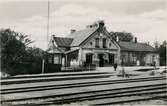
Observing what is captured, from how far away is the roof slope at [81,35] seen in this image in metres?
42.4

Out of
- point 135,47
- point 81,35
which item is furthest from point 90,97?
point 135,47

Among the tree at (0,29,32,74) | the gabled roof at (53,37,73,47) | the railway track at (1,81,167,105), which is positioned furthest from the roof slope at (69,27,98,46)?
the railway track at (1,81,167,105)

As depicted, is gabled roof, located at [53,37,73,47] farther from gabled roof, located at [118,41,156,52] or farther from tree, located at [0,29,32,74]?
tree, located at [0,29,32,74]

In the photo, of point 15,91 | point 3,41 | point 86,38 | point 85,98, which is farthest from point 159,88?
point 86,38

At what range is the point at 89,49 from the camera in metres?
42.3

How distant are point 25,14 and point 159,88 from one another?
9.56 meters

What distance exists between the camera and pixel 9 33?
29078 mm

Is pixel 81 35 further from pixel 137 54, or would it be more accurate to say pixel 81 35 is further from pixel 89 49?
pixel 137 54

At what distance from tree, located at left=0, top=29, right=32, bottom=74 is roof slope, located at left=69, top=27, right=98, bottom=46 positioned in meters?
13.1

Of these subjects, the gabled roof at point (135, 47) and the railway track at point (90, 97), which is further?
the gabled roof at point (135, 47)

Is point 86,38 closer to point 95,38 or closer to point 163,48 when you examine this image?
point 95,38

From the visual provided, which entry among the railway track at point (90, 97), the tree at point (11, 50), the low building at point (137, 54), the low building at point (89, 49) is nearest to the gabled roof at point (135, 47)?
the low building at point (137, 54)

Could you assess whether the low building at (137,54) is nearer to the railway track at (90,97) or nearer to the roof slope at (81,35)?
the roof slope at (81,35)

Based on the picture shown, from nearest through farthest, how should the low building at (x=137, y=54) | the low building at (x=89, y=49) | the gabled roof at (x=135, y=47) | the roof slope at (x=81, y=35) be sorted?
the low building at (x=89, y=49) → the roof slope at (x=81, y=35) → the low building at (x=137, y=54) → the gabled roof at (x=135, y=47)
